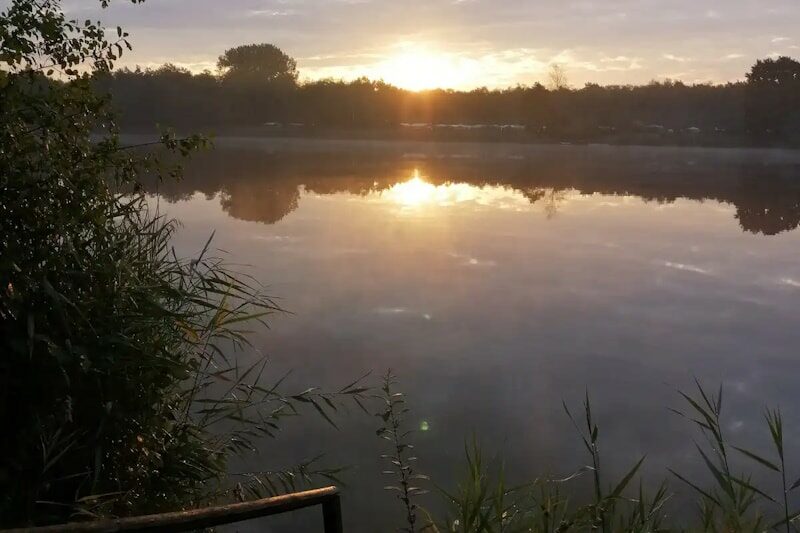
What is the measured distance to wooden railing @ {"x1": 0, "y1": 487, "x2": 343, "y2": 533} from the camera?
1.88 m

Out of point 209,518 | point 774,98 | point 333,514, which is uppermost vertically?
point 774,98

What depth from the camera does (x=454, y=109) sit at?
6150 centimetres

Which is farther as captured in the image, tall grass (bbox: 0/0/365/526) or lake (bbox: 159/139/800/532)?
lake (bbox: 159/139/800/532)

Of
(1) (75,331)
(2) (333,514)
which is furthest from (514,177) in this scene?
(2) (333,514)

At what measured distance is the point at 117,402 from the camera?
11.8 feet

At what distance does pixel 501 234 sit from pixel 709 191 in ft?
39.8

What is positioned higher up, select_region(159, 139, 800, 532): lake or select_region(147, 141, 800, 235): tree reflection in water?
select_region(147, 141, 800, 235): tree reflection in water

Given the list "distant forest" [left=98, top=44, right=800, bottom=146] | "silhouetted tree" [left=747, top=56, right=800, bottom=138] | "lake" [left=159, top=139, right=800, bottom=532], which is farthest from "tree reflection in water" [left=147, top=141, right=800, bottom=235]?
"distant forest" [left=98, top=44, right=800, bottom=146]

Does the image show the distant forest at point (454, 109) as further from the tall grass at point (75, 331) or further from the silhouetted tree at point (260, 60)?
the tall grass at point (75, 331)

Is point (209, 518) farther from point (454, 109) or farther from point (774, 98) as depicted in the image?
point (454, 109)

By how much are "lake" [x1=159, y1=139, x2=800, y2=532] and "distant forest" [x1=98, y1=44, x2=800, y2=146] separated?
3036cm

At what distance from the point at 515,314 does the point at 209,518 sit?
6.79m

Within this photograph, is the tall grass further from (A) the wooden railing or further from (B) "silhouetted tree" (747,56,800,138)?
(B) "silhouetted tree" (747,56,800,138)

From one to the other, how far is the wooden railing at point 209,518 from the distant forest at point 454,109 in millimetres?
49240
